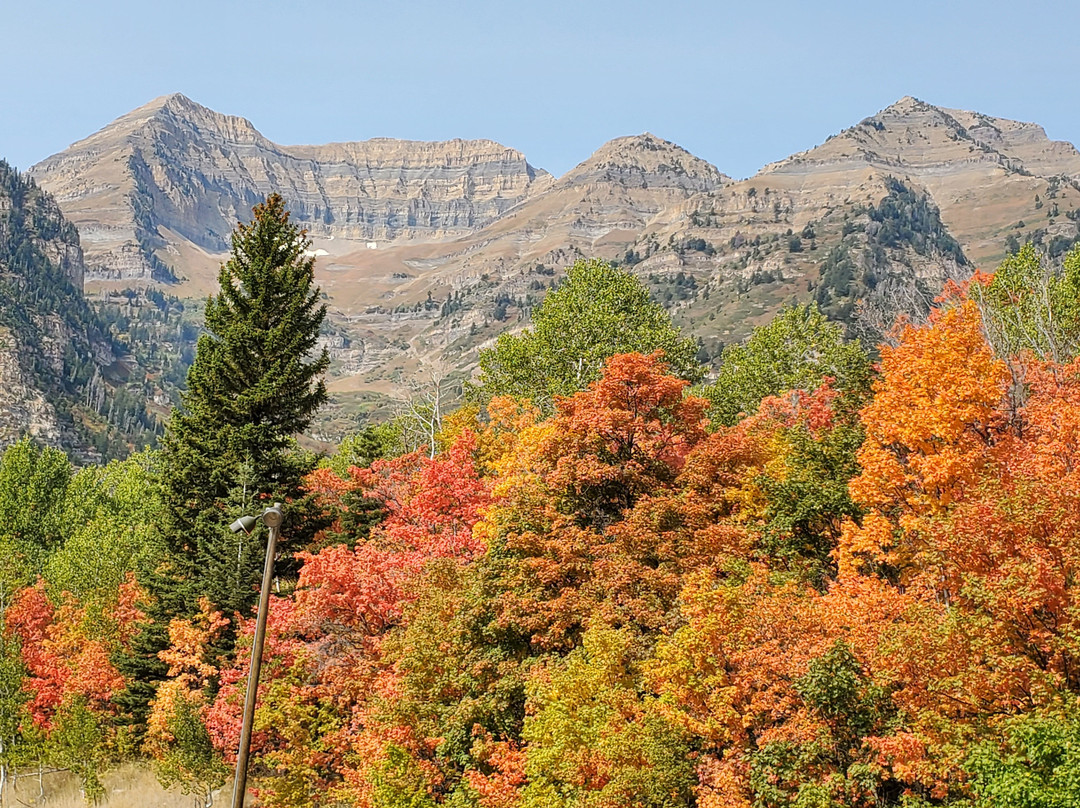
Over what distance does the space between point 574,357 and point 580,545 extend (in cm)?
3118

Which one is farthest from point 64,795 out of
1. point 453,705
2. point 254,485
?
point 453,705

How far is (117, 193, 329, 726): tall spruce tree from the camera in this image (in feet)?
132

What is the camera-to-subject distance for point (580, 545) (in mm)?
27562

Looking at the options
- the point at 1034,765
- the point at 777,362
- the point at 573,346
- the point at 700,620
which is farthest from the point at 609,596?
the point at 777,362

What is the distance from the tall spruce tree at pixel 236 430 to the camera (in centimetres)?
4019

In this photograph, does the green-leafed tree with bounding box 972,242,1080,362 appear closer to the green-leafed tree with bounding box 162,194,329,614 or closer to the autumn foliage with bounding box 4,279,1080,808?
the autumn foliage with bounding box 4,279,1080,808

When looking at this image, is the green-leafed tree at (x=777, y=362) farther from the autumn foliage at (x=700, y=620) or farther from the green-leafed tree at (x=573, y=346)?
the autumn foliage at (x=700, y=620)

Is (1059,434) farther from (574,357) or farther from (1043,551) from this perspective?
(574,357)

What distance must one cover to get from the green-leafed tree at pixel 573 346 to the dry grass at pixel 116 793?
28657 mm

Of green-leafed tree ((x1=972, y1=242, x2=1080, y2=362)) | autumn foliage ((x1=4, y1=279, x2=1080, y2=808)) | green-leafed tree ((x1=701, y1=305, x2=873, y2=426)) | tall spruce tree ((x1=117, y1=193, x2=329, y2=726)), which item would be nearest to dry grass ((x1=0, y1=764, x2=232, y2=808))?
autumn foliage ((x1=4, y1=279, x2=1080, y2=808))

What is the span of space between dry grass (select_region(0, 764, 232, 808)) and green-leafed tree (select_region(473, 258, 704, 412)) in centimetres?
2866

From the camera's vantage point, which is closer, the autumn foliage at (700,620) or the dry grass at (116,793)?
the autumn foliage at (700,620)

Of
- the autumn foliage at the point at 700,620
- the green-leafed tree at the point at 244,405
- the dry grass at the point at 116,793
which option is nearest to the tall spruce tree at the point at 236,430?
the green-leafed tree at the point at 244,405

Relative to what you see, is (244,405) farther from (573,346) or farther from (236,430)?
(573,346)
